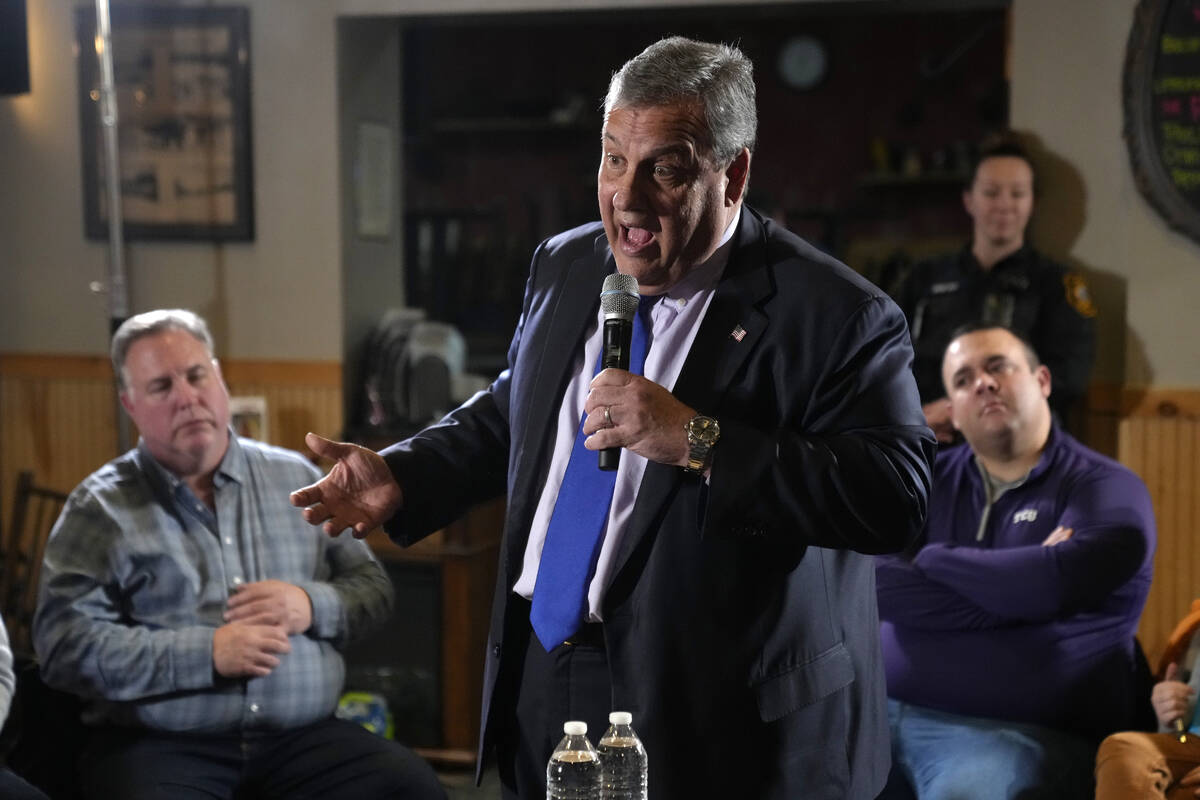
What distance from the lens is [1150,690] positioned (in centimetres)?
269

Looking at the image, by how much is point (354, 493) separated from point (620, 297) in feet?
1.48

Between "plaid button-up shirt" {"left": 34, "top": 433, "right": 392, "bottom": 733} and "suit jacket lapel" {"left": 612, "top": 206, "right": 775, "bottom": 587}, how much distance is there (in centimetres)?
120

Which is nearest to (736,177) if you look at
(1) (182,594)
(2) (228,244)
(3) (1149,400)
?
(1) (182,594)

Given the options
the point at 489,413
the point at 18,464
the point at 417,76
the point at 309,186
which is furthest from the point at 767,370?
the point at 417,76

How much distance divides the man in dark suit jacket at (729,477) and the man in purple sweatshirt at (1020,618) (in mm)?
977

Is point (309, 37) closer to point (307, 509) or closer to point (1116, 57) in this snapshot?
point (1116, 57)

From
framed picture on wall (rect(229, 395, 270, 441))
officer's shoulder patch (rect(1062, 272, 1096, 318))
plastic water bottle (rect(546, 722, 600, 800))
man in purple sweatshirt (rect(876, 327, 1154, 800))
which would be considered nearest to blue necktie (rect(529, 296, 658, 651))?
plastic water bottle (rect(546, 722, 600, 800))

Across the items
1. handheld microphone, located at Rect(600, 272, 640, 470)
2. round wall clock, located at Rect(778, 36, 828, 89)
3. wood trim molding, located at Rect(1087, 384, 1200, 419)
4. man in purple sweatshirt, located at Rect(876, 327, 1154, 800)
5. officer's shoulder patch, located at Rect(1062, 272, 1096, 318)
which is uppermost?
round wall clock, located at Rect(778, 36, 828, 89)

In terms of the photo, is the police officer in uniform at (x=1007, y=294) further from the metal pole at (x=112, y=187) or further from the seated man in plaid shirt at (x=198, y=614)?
the metal pole at (x=112, y=187)

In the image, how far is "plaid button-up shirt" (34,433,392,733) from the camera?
2.47m

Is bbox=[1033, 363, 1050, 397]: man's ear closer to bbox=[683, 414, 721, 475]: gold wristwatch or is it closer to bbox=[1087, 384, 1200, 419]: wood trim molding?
bbox=[1087, 384, 1200, 419]: wood trim molding

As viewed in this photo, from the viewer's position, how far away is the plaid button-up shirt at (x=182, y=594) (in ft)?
8.10

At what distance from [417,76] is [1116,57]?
4030mm

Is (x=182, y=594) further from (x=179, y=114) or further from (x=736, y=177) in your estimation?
(x=179, y=114)
